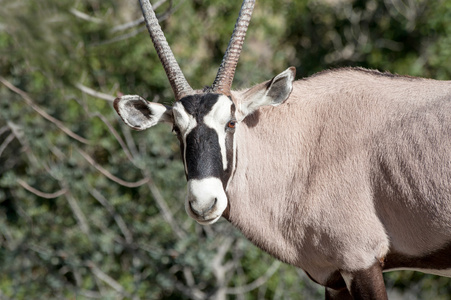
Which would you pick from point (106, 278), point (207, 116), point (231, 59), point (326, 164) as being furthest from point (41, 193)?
point (326, 164)

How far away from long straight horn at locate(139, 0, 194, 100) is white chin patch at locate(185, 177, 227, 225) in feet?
2.69

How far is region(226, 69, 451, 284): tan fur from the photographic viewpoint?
4.51 m

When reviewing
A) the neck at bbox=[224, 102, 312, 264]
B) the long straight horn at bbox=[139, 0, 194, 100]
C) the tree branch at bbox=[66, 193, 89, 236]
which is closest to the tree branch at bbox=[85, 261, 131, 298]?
the tree branch at bbox=[66, 193, 89, 236]

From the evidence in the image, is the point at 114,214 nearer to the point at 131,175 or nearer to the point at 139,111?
the point at 131,175

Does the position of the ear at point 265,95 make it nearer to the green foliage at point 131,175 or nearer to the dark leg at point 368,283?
the dark leg at point 368,283

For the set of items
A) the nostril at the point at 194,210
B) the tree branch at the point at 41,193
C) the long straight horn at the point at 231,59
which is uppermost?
the long straight horn at the point at 231,59

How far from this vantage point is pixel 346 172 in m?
4.71

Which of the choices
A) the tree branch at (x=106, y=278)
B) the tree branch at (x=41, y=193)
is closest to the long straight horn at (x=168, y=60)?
the tree branch at (x=41, y=193)

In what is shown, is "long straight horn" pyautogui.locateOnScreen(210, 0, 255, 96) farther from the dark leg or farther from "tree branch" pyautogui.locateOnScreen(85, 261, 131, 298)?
"tree branch" pyautogui.locateOnScreen(85, 261, 131, 298)

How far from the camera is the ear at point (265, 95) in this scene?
4924 millimetres

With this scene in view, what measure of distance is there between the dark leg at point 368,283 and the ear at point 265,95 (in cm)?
142

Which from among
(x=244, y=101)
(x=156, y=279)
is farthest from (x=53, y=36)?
(x=156, y=279)

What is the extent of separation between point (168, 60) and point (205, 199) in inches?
51.1

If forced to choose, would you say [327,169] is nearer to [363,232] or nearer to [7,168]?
[363,232]
